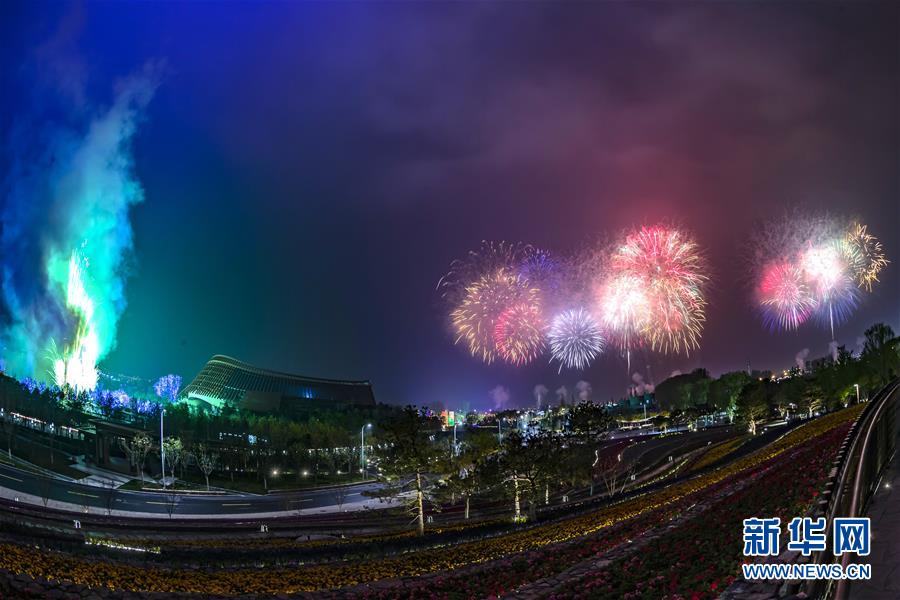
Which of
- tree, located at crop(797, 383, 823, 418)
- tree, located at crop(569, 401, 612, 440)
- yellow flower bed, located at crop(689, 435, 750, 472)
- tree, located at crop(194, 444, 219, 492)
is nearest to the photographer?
yellow flower bed, located at crop(689, 435, 750, 472)

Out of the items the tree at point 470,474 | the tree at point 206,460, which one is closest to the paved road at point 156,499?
the tree at point 206,460

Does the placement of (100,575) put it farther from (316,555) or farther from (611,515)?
(611,515)

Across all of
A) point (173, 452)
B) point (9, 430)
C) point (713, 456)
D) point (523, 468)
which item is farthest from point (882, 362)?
point (9, 430)

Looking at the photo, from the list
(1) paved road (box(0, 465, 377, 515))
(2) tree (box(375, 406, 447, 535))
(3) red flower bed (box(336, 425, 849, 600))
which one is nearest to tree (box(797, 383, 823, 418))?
(1) paved road (box(0, 465, 377, 515))

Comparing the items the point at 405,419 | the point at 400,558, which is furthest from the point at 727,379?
the point at 400,558

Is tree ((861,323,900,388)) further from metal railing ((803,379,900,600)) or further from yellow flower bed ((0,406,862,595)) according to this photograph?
metal railing ((803,379,900,600))

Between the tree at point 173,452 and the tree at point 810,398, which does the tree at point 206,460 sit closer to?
the tree at point 173,452
